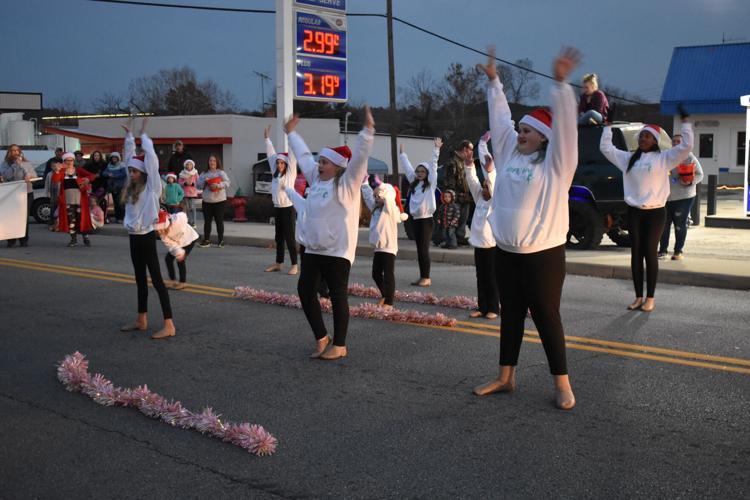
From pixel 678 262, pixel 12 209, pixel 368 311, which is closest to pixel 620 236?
pixel 678 262

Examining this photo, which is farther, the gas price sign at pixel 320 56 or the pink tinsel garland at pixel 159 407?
the gas price sign at pixel 320 56

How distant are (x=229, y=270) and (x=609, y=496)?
380 inches

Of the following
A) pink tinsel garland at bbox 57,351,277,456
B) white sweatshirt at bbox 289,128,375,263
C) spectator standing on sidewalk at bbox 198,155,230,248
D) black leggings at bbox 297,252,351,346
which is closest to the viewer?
pink tinsel garland at bbox 57,351,277,456

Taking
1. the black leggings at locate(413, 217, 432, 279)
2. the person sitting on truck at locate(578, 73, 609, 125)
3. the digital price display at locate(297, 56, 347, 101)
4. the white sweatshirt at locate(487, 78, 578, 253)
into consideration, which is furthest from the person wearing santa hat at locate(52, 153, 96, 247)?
the white sweatshirt at locate(487, 78, 578, 253)

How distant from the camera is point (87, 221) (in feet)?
56.1

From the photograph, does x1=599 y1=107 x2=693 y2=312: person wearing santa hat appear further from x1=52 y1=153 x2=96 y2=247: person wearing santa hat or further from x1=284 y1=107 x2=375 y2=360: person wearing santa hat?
x1=52 y1=153 x2=96 y2=247: person wearing santa hat

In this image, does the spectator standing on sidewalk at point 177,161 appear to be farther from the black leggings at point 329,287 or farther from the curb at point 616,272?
the black leggings at point 329,287

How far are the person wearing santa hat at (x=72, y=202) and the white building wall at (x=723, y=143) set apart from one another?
2756cm

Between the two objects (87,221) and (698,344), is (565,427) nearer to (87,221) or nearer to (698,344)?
(698,344)

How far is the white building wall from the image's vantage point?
36.2 metres

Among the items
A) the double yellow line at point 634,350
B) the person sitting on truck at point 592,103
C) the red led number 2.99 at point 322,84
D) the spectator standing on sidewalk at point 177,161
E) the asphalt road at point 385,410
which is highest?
the red led number 2.99 at point 322,84

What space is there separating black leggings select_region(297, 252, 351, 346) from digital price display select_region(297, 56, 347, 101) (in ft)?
41.6

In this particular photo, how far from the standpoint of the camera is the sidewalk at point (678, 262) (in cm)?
1121

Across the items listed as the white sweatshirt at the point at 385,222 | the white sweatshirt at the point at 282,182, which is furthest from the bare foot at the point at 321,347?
the white sweatshirt at the point at 282,182
